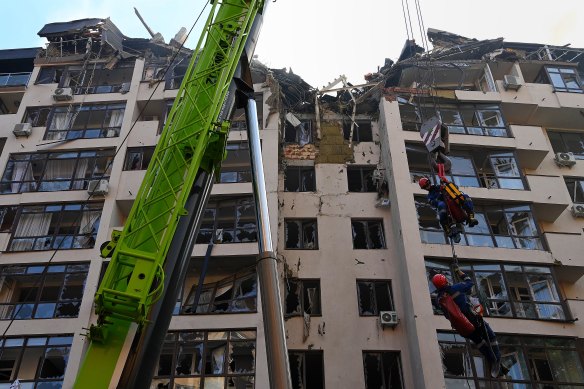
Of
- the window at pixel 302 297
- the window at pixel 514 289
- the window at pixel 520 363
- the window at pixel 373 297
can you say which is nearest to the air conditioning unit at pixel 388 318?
the window at pixel 373 297

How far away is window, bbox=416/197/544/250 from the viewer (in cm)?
2111

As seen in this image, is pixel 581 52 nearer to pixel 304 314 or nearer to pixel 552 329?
pixel 552 329

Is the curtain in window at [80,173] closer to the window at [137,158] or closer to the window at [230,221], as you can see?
the window at [137,158]

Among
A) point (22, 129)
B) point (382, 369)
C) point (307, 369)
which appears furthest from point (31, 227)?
point (382, 369)

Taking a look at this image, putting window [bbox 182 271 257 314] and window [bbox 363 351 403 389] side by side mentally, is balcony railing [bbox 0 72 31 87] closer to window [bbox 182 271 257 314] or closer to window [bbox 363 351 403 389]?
window [bbox 182 271 257 314]

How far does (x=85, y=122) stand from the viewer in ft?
84.5

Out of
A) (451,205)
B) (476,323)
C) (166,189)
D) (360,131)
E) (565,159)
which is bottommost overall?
(476,323)

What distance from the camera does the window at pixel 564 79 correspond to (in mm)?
27406

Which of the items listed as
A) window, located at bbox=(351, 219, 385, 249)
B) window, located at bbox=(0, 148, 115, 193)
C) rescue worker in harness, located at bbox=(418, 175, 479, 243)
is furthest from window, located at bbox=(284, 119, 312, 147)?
rescue worker in harness, located at bbox=(418, 175, 479, 243)

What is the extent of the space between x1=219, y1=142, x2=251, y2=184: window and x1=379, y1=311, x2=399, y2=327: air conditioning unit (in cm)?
854

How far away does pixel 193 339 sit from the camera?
1861 cm

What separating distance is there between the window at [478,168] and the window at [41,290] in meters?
15.0

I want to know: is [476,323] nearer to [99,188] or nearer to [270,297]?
[270,297]

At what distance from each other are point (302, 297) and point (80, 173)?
11896 mm
